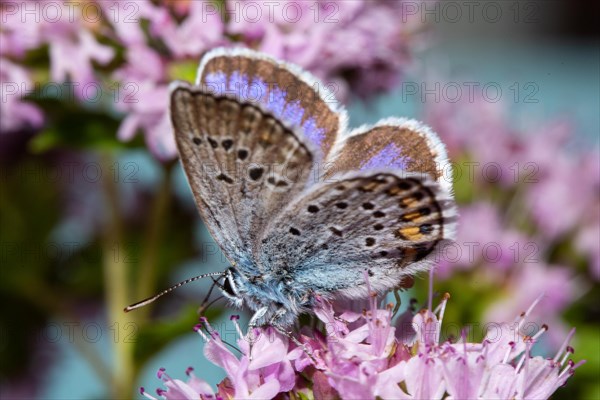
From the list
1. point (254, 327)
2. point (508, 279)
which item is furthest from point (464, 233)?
point (254, 327)

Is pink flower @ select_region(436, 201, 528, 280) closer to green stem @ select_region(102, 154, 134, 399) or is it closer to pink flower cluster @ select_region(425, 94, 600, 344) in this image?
pink flower cluster @ select_region(425, 94, 600, 344)

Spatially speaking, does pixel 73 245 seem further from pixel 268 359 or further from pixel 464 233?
pixel 268 359

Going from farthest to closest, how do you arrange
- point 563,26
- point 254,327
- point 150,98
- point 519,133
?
point 563,26
point 519,133
point 150,98
point 254,327

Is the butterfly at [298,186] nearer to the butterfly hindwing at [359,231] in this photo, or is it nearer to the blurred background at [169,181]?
the butterfly hindwing at [359,231]

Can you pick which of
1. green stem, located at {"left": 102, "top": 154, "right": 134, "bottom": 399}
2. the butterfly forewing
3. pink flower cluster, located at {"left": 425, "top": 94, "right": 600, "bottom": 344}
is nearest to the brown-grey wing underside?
the butterfly forewing

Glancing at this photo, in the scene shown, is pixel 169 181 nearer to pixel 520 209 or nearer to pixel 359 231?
pixel 359 231

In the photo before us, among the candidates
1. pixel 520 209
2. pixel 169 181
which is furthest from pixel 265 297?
pixel 520 209
